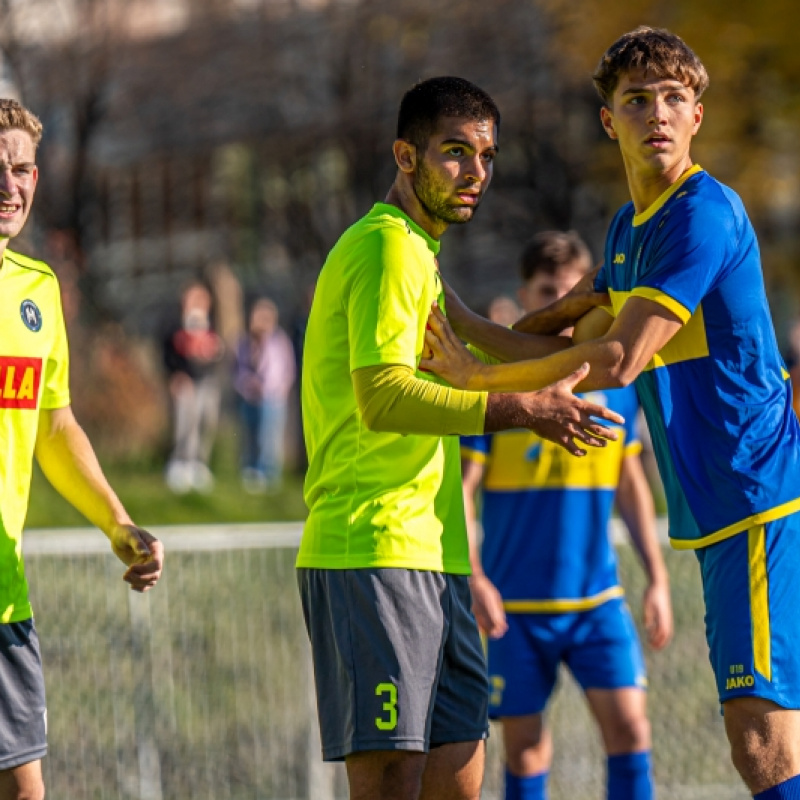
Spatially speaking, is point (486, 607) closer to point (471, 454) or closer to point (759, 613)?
point (471, 454)

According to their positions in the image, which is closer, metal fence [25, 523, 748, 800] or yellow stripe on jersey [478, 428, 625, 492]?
yellow stripe on jersey [478, 428, 625, 492]

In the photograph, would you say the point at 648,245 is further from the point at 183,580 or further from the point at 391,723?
the point at 183,580

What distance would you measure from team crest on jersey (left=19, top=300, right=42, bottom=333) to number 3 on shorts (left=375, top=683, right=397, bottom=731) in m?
1.56

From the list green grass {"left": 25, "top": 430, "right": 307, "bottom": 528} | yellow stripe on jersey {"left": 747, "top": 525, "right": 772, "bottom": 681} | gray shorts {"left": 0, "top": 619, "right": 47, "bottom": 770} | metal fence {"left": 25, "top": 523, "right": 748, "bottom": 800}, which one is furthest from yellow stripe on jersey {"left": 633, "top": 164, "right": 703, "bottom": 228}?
green grass {"left": 25, "top": 430, "right": 307, "bottom": 528}

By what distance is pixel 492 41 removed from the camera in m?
18.8

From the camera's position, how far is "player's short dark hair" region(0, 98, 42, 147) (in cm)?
462

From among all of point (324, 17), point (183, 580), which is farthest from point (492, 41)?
point (183, 580)

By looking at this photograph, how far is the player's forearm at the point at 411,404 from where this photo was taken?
4.14m

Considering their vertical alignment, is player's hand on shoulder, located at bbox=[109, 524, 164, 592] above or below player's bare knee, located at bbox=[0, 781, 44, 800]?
above

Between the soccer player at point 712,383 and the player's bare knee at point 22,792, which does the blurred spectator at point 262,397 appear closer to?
the player's bare knee at point 22,792

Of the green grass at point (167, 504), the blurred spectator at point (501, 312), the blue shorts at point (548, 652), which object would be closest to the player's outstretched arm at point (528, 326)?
the blue shorts at point (548, 652)

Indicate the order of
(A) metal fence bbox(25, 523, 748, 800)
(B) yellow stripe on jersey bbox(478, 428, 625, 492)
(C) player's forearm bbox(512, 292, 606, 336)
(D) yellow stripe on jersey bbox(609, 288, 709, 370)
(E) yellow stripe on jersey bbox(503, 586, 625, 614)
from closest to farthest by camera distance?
(D) yellow stripe on jersey bbox(609, 288, 709, 370) → (C) player's forearm bbox(512, 292, 606, 336) → (E) yellow stripe on jersey bbox(503, 586, 625, 614) → (B) yellow stripe on jersey bbox(478, 428, 625, 492) → (A) metal fence bbox(25, 523, 748, 800)

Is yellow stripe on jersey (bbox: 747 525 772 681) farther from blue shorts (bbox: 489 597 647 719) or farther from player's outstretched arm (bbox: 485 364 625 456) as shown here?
blue shorts (bbox: 489 597 647 719)

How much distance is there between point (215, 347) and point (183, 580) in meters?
7.25
